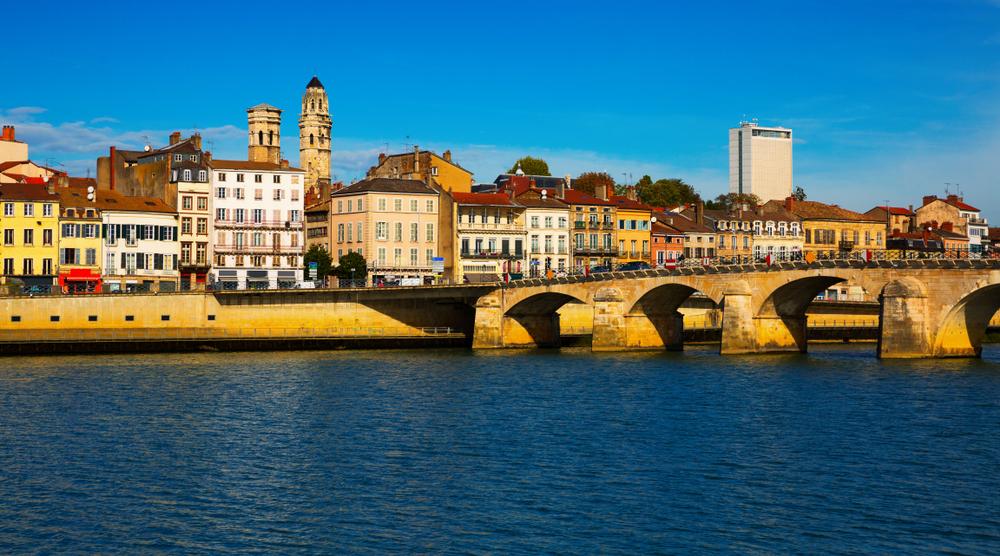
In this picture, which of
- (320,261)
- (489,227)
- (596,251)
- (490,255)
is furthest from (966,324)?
(320,261)

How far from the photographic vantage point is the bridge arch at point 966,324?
254 ft

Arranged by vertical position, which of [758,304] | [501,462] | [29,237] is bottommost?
[501,462]

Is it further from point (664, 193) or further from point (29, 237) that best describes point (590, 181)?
point (29, 237)

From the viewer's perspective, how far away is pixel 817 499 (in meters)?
38.6

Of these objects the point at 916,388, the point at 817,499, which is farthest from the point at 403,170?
the point at 817,499

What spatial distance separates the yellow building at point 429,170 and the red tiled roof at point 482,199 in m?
3.32

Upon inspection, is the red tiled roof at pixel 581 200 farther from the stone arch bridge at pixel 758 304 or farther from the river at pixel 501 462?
the river at pixel 501 462

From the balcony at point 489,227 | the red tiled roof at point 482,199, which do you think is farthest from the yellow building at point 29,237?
the balcony at point 489,227

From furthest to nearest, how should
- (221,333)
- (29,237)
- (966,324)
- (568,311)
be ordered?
1. (568,311)
2. (29,237)
3. (221,333)
4. (966,324)

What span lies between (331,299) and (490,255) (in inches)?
946

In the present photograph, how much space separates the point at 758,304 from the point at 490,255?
39.9 m

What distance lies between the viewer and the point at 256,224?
376ft

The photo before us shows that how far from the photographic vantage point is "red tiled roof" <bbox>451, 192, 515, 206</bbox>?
12056 cm

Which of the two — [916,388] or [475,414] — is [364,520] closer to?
[475,414]
